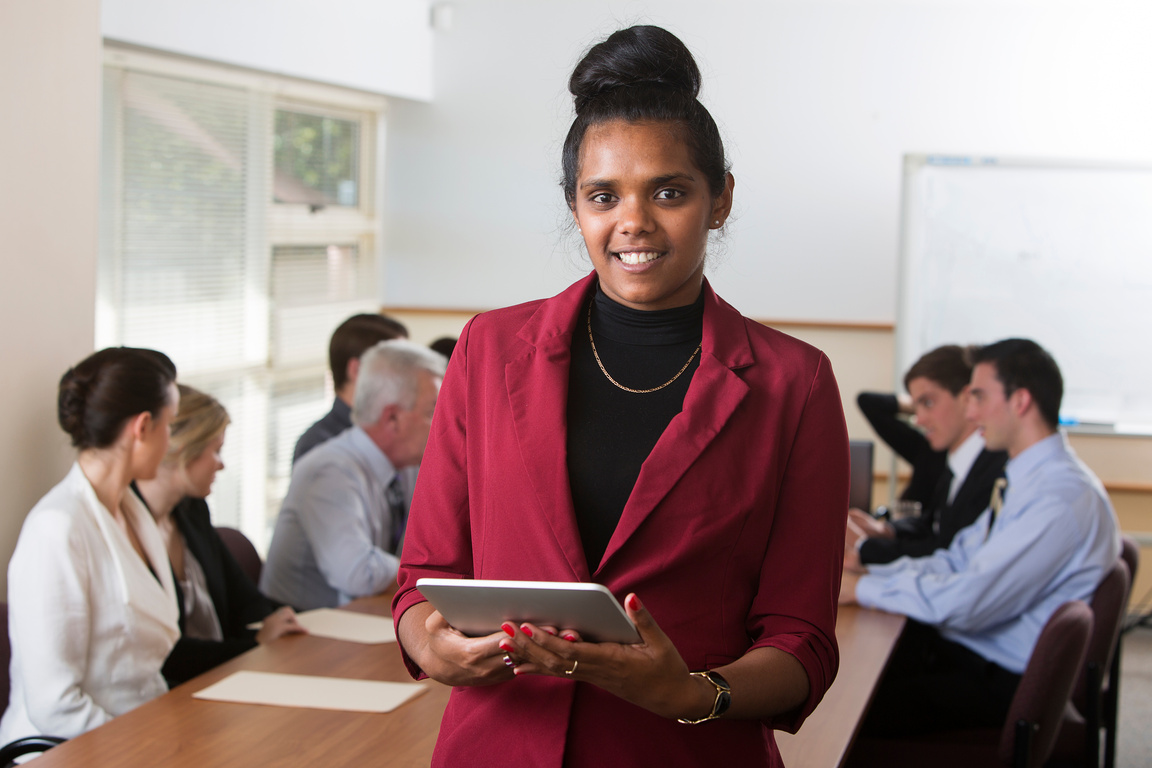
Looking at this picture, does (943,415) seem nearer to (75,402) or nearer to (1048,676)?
(1048,676)

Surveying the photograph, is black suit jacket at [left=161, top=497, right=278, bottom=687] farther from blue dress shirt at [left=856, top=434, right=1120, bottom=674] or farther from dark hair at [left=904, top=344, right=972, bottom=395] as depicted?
dark hair at [left=904, top=344, right=972, bottom=395]

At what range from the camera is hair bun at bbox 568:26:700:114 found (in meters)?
1.13

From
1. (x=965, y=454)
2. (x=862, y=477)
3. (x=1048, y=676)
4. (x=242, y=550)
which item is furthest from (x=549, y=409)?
(x=862, y=477)

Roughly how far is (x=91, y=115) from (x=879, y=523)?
280cm

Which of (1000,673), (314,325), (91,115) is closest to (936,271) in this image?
(1000,673)

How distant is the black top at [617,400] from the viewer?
112cm

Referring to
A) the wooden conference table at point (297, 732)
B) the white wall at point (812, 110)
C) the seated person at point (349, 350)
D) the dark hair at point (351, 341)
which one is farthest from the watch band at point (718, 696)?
the white wall at point (812, 110)

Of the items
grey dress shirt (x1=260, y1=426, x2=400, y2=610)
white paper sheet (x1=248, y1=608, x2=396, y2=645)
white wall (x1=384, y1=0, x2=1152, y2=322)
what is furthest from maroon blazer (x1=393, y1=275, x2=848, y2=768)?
white wall (x1=384, y1=0, x2=1152, y2=322)

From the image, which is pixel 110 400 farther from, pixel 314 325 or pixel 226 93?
pixel 314 325

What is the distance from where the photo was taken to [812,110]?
5469 mm

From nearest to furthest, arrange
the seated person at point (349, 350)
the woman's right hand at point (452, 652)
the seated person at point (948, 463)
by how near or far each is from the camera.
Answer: the woman's right hand at point (452, 652) → the seated person at point (948, 463) → the seated person at point (349, 350)

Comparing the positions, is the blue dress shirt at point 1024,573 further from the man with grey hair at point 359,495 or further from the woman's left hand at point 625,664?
the woman's left hand at point 625,664

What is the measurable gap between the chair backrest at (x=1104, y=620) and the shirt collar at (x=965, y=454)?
0.90 meters

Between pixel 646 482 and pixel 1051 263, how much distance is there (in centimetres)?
450
